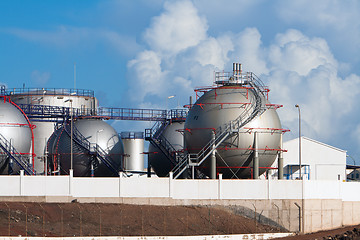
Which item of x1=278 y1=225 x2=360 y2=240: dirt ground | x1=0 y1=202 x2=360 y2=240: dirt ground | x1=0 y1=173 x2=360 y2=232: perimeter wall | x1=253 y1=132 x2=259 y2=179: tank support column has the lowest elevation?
x1=278 y1=225 x2=360 y2=240: dirt ground

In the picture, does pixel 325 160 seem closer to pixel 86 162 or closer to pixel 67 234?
pixel 86 162

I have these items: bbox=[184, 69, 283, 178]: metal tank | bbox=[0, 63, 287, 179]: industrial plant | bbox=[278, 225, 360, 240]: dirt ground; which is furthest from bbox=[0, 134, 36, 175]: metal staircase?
bbox=[278, 225, 360, 240]: dirt ground

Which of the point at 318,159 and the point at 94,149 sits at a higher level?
the point at 94,149

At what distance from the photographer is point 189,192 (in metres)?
59.6

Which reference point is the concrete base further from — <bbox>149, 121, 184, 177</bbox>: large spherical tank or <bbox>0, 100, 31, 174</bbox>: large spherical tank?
<bbox>149, 121, 184, 177</bbox>: large spherical tank

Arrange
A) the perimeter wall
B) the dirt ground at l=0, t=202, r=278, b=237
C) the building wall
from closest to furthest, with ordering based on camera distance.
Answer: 1. the dirt ground at l=0, t=202, r=278, b=237
2. the perimeter wall
3. the building wall

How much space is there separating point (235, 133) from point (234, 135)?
19 centimetres

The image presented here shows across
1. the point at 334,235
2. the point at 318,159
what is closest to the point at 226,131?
the point at 334,235

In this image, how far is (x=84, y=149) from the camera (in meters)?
72.2

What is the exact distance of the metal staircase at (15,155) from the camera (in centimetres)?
6353

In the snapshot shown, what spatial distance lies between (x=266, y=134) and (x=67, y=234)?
21.6m

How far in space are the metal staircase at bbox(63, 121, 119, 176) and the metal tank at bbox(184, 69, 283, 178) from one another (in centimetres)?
1110

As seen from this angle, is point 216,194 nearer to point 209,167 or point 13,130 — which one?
point 209,167

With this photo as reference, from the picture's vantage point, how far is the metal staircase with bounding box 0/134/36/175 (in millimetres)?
63528
